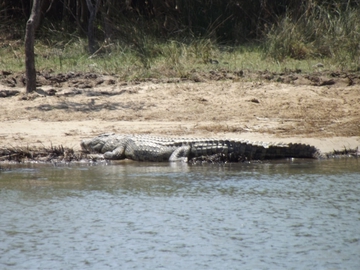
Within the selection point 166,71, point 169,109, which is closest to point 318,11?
point 166,71

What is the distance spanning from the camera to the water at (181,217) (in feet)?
14.7

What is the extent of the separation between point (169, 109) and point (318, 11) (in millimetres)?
5199

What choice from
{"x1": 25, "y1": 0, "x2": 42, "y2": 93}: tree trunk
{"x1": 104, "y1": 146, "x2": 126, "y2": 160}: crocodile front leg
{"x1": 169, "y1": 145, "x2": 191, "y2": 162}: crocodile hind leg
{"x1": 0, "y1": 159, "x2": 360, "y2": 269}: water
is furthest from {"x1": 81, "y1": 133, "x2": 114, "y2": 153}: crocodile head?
{"x1": 25, "y1": 0, "x2": 42, "y2": 93}: tree trunk

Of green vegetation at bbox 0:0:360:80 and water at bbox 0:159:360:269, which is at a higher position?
green vegetation at bbox 0:0:360:80

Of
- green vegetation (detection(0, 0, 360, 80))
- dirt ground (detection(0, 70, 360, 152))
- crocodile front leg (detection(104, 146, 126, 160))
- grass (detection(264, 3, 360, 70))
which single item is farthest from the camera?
grass (detection(264, 3, 360, 70))

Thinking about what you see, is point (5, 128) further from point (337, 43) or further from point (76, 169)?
point (337, 43)

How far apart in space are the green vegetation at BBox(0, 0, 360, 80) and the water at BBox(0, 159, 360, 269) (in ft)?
13.7

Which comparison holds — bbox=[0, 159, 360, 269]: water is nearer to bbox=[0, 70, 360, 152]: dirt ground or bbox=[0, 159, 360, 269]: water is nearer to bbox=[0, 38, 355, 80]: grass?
bbox=[0, 70, 360, 152]: dirt ground

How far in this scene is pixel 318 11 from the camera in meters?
13.3

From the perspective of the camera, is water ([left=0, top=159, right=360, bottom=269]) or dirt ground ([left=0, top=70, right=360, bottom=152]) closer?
water ([left=0, top=159, right=360, bottom=269])

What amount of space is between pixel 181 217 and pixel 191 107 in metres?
4.24

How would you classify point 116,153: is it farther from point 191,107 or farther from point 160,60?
point 160,60

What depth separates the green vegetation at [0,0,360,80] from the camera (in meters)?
11.6

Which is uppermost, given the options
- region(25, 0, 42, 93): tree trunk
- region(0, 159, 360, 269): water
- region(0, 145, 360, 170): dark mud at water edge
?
region(25, 0, 42, 93): tree trunk
